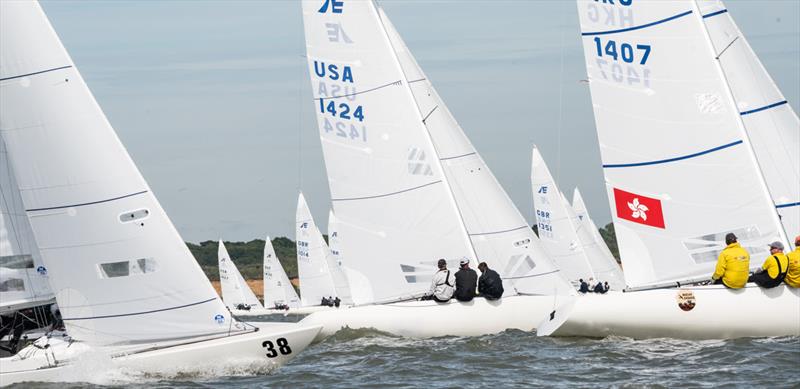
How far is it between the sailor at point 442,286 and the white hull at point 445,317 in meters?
0.12

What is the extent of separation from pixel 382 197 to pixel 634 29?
5653 millimetres

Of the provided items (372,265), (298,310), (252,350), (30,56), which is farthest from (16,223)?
(298,310)

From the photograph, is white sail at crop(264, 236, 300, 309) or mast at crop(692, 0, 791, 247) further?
white sail at crop(264, 236, 300, 309)

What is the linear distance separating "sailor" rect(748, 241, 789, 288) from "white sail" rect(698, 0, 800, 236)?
1.49m

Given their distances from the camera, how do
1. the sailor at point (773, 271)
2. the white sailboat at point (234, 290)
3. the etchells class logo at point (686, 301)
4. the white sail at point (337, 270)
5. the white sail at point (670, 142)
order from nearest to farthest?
the sailor at point (773, 271), the etchells class logo at point (686, 301), the white sail at point (670, 142), the white sail at point (337, 270), the white sailboat at point (234, 290)

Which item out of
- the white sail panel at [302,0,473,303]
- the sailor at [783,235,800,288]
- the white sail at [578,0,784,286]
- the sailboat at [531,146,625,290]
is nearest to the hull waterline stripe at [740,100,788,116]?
the white sail at [578,0,784,286]

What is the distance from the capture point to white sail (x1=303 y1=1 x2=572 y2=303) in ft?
68.6

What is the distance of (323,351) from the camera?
A: 1827cm

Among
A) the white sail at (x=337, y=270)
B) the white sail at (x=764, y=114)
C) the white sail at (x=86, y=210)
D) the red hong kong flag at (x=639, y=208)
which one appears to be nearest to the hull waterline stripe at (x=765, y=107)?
the white sail at (x=764, y=114)

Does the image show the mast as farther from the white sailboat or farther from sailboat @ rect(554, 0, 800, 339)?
the white sailboat

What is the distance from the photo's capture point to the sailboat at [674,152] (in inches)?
655

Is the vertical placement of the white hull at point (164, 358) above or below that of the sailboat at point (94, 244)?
below

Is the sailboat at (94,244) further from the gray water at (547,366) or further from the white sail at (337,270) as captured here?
the white sail at (337,270)

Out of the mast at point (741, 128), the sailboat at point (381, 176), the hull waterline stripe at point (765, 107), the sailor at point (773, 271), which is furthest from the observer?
the sailboat at point (381, 176)
